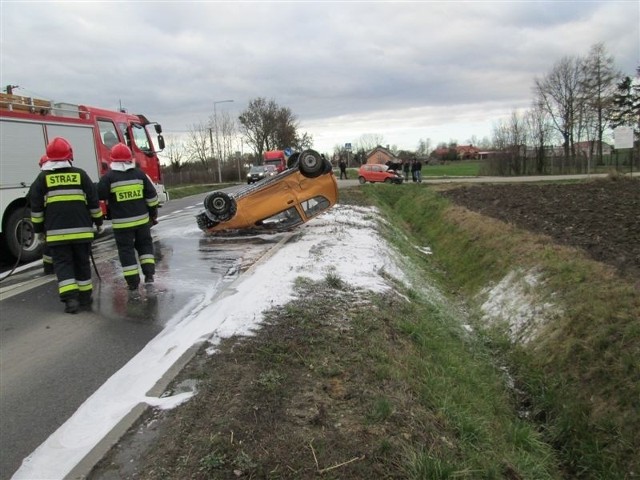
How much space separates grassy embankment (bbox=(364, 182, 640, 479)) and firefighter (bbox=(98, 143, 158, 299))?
4.17 meters

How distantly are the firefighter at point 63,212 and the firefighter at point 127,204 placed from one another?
42 centimetres

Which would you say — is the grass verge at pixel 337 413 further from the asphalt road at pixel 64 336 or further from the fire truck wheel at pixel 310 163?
the fire truck wheel at pixel 310 163

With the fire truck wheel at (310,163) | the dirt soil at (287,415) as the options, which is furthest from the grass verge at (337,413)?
→ the fire truck wheel at (310,163)

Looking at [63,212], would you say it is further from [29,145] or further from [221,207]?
[221,207]

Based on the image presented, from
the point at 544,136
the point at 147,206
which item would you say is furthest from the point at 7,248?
the point at 544,136


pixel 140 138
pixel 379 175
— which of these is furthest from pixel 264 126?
pixel 140 138

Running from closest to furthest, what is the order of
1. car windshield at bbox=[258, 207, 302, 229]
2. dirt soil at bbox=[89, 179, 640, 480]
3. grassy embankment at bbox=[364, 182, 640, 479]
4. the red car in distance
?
dirt soil at bbox=[89, 179, 640, 480] < grassy embankment at bbox=[364, 182, 640, 479] < car windshield at bbox=[258, 207, 302, 229] < the red car in distance

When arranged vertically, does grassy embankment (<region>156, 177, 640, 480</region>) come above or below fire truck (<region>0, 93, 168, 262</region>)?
below

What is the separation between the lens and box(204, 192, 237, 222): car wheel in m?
11.1

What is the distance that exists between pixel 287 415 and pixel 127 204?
4.37m

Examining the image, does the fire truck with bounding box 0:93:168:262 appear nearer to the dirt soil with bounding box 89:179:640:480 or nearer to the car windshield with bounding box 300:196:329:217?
the car windshield with bounding box 300:196:329:217

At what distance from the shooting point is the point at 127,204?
6.74 metres

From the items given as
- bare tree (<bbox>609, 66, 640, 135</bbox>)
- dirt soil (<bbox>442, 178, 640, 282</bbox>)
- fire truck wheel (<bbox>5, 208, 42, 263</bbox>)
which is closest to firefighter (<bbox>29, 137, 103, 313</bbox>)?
fire truck wheel (<bbox>5, 208, 42, 263</bbox>)

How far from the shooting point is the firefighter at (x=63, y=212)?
606 centimetres
